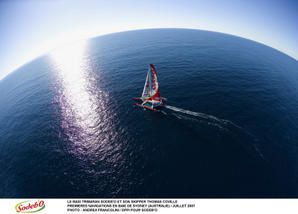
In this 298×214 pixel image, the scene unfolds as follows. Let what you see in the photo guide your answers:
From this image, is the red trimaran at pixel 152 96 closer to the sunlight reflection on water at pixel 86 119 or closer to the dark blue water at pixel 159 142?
the dark blue water at pixel 159 142

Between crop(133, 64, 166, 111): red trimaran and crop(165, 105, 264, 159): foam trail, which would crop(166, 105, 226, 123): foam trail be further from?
crop(133, 64, 166, 111): red trimaran

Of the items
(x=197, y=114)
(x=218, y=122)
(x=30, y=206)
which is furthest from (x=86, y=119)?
(x=218, y=122)

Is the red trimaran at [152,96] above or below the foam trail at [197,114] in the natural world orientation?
above

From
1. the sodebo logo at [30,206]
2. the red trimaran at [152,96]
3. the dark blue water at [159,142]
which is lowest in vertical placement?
the sodebo logo at [30,206]

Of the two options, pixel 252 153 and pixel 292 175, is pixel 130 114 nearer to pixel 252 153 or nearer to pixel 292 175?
Answer: pixel 252 153

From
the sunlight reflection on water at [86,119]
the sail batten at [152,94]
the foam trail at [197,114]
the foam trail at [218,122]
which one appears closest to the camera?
the sunlight reflection on water at [86,119]

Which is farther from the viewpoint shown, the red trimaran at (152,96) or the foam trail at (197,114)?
the red trimaran at (152,96)

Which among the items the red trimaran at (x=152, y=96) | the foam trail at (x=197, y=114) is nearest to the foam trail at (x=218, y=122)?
the foam trail at (x=197, y=114)

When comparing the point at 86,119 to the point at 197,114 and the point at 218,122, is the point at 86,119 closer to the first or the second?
the point at 197,114
